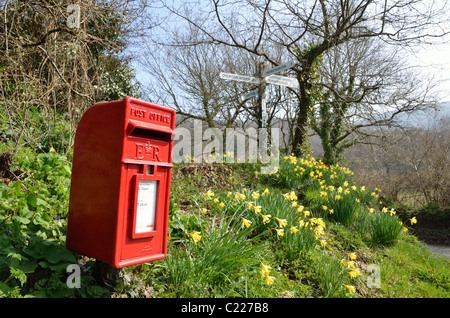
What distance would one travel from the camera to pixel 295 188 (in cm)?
591

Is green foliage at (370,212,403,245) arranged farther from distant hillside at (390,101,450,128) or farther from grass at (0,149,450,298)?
distant hillside at (390,101,450,128)

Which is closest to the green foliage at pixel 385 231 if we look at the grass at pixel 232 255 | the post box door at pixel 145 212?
the grass at pixel 232 255

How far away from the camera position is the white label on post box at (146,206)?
1902mm

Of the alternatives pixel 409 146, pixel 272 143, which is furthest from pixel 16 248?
pixel 409 146

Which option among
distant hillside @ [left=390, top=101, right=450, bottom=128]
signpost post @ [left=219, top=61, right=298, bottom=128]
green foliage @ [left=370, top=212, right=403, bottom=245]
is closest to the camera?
green foliage @ [left=370, top=212, right=403, bottom=245]

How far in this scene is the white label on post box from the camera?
1.90 metres

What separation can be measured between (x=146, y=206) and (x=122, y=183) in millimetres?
263

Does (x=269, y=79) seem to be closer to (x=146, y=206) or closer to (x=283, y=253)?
(x=283, y=253)

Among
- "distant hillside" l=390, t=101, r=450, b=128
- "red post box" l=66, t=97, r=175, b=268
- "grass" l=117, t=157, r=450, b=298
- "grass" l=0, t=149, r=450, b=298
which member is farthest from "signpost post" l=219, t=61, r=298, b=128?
"distant hillside" l=390, t=101, r=450, b=128

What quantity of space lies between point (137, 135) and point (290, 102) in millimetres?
12795

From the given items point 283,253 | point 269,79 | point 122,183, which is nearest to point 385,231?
point 283,253

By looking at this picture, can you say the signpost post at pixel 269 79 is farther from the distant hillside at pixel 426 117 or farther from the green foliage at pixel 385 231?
the distant hillside at pixel 426 117

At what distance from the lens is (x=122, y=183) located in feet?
5.82
